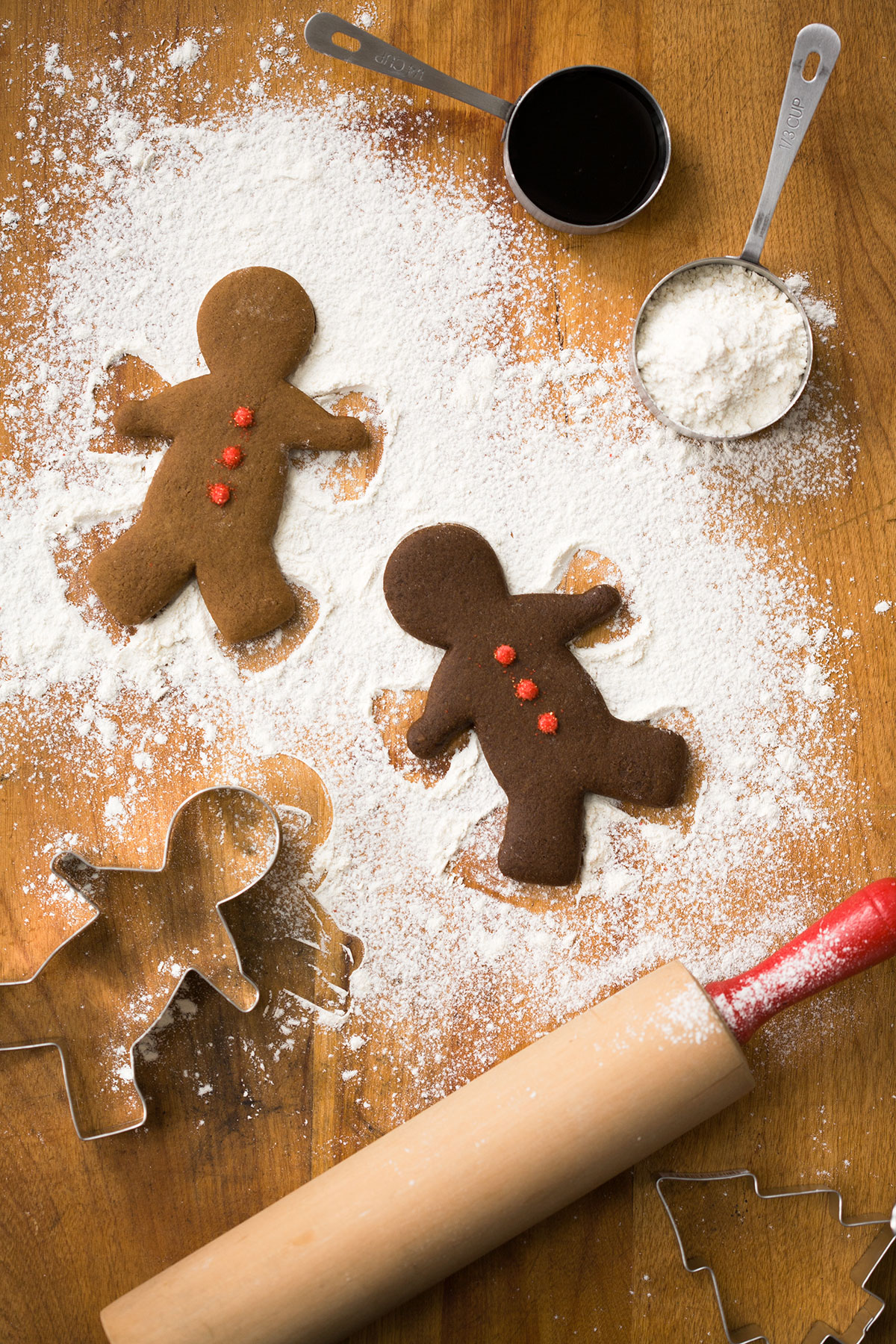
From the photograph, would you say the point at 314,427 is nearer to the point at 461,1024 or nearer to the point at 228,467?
the point at 228,467

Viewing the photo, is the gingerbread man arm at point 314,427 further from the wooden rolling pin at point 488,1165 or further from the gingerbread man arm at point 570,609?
the wooden rolling pin at point 488,1165

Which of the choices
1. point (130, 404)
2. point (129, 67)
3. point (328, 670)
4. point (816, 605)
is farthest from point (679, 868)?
point (129, 67)

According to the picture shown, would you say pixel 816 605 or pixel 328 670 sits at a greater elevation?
pixel 816 605

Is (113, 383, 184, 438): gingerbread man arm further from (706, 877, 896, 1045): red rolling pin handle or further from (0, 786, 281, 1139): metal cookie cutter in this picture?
(706, 877, 896, 1045): red rolling pin handle

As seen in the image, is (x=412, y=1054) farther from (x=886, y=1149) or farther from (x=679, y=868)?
(x=886, y=1149)

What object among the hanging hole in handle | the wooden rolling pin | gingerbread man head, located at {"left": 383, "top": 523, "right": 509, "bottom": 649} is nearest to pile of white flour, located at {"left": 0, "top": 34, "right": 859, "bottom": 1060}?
gingerbread man head, located at {"left": 383, "top": 523, "right": 509, "bottom": 649}

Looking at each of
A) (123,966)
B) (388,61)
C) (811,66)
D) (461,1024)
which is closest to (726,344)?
(811,66)
